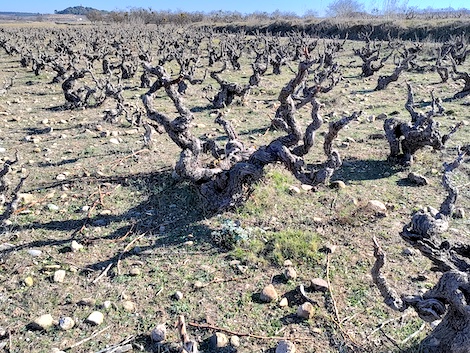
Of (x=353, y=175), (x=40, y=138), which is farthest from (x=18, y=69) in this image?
(x=353, y=175)

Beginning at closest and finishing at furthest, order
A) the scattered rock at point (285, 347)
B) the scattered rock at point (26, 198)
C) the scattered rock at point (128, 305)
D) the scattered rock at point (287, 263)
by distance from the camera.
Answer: the scattered rock at point (285, 347), the scattered rock at point (128, 305), the scattered rock at point (287, 263), the scattered rock at point (26, 198)

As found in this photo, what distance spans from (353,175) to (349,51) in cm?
2249

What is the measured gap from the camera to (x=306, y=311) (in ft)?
13.0

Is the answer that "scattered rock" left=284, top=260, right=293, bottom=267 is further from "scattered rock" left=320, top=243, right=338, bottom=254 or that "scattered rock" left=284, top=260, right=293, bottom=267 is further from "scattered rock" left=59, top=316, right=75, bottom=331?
"scattered rock" left=59, top=316, right=75, bottom=331

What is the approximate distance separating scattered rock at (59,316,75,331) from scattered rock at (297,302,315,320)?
206 centimetres

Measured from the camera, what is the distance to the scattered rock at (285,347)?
3.53 metres

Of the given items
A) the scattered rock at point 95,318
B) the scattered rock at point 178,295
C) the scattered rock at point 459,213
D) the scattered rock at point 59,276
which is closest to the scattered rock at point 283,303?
the scattered rock at point 178,295

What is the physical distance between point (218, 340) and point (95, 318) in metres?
1.15

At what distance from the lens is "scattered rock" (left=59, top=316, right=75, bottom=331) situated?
3778mm

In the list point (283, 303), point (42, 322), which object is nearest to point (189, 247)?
point (283, 303)

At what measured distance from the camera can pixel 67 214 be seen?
5.78 metres

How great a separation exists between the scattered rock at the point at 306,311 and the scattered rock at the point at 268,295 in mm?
289

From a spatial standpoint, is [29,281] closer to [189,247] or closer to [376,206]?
[189,247]

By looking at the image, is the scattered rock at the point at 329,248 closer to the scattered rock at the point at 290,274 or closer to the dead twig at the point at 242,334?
the scattered rock at the point at 290,274
